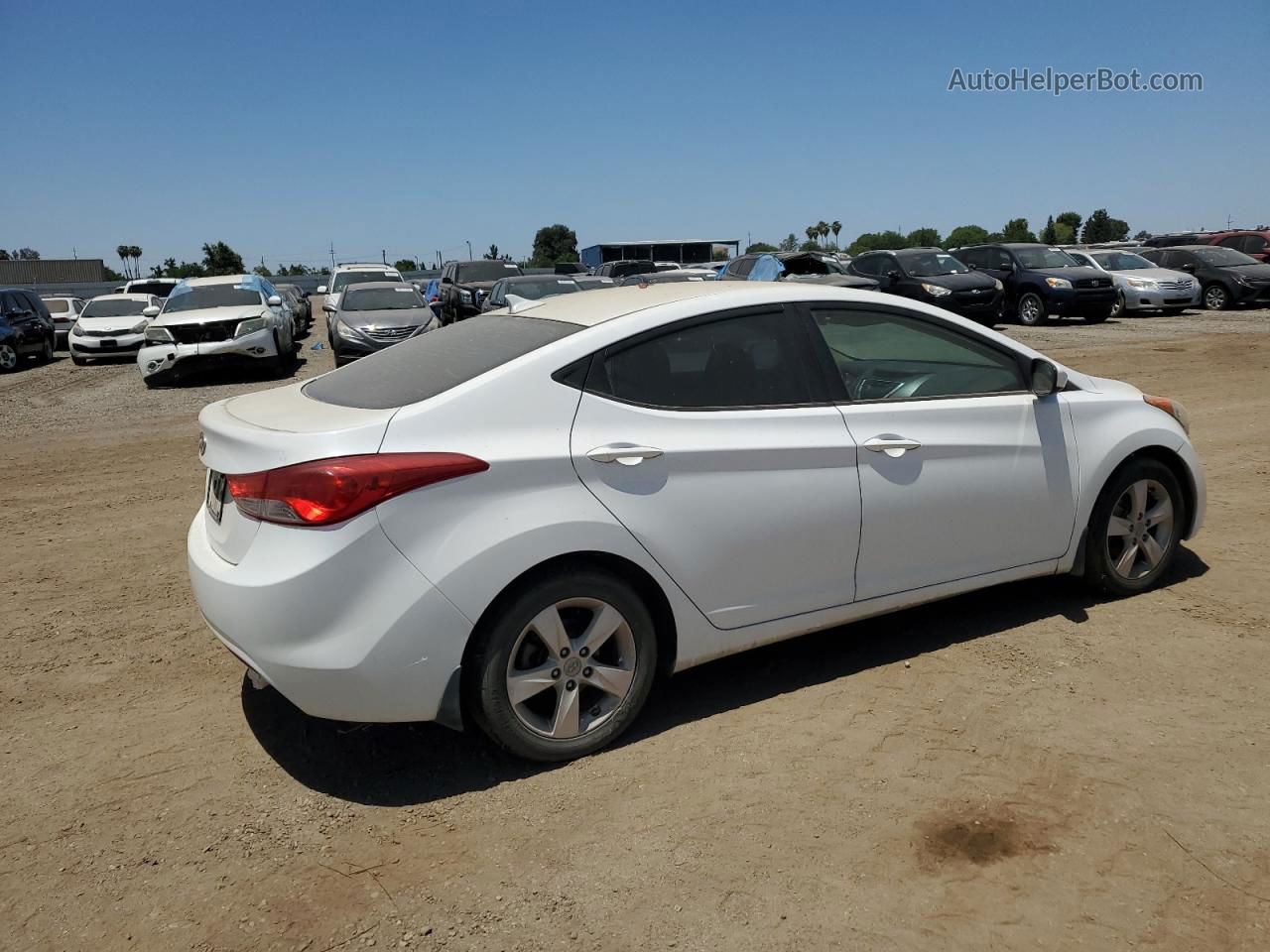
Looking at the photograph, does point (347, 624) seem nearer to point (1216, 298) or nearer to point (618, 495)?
point (618, 495)

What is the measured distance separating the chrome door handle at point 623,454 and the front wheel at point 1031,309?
2051 centimetres

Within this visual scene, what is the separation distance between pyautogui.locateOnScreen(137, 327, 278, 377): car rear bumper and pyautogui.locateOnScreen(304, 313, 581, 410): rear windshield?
38.1 ft

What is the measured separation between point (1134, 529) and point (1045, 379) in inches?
37.4

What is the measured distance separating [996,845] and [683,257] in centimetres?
5737

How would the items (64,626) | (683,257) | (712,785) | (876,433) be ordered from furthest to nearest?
(683,257) → (64,626) → (876,433) → (712,785)

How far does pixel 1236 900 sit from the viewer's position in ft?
8.89

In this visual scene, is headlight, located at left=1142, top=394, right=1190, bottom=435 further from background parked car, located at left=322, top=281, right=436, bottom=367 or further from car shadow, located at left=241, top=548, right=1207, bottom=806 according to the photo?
background parked car, located at left=322, top=281, right=436, bottom=367

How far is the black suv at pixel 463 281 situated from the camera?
24.1 metres

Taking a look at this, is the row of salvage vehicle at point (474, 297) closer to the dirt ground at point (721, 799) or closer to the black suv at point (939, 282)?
the black suv at point (939, 282)

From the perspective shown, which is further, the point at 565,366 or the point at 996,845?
the point at 565,366

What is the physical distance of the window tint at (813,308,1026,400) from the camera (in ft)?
13.8

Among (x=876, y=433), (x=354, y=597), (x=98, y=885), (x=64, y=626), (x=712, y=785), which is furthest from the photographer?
(x=64, y=626)

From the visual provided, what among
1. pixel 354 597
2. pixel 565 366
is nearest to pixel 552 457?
pixel 565 366

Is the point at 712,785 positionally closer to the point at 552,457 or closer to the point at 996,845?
the point at 996,845
